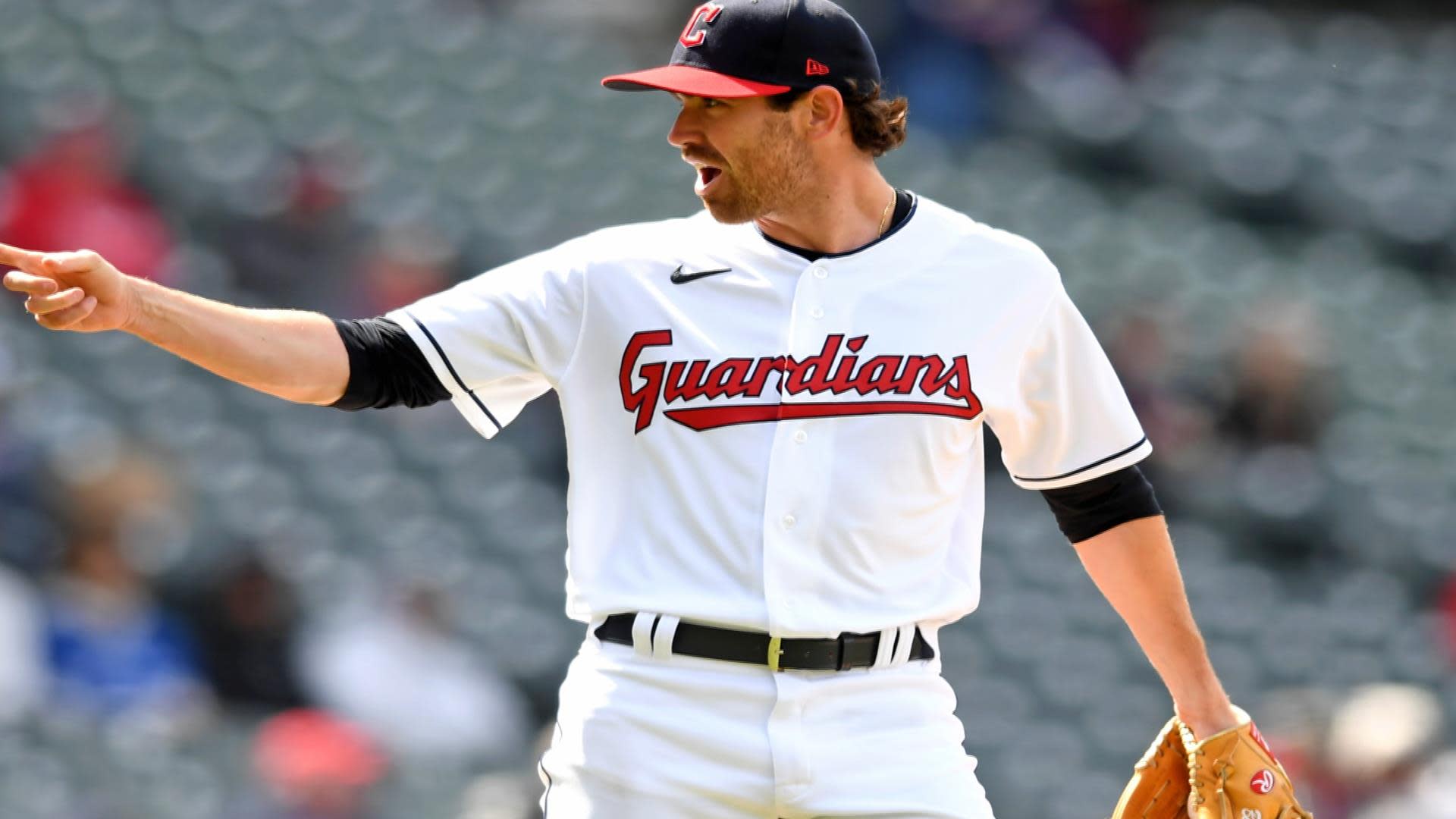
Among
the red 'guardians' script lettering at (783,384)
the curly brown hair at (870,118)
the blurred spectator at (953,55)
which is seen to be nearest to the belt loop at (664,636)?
the red 'guardians' script lettering at (783,384)

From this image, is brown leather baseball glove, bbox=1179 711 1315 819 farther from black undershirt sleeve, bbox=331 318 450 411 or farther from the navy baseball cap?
black undershirt sleeve, bbox=331 318 450 411

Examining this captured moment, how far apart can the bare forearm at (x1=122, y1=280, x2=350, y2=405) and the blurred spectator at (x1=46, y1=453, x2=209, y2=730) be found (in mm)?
3070

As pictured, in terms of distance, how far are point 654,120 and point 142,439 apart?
3152 mm

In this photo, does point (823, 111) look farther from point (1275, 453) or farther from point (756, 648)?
point (1275, 453)

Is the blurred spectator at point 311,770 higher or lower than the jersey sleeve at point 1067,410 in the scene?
lower

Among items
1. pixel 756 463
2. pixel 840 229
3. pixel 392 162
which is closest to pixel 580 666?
pixel 756 463

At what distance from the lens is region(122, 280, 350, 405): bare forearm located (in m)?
2.34

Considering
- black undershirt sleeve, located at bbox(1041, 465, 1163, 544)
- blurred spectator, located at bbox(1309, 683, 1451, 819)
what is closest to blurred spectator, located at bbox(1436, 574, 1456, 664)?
blurred spectator, located at bbox(1309, 683, 1451, 819)

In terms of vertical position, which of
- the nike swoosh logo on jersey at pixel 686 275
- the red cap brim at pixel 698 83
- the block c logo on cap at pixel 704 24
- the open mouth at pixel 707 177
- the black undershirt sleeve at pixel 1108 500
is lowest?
the black undershirt sleeve at pixel 1108 500

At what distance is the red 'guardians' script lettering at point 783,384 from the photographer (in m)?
2.50

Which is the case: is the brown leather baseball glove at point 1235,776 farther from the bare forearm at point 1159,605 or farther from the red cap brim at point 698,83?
the red cap brim at point 698,83

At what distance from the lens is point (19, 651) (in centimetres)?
531

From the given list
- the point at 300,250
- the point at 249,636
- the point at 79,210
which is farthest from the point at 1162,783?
the point at 79,210

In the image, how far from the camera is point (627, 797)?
2.42 m
